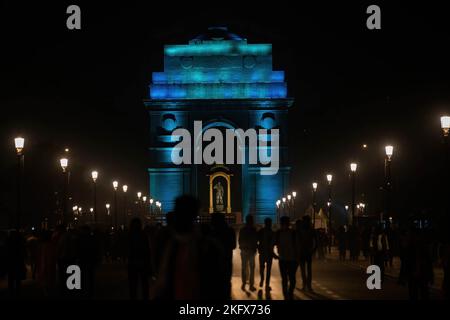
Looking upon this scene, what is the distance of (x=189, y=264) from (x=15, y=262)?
1797 cm

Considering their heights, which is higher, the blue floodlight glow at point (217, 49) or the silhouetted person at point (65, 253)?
the blue floodlight glow at point (217, 49)

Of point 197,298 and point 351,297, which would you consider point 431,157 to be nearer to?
point 351,297

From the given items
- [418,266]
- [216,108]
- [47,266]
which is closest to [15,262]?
[47,266]

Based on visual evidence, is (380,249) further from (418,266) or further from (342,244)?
(418,266)

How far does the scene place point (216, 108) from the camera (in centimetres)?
10700

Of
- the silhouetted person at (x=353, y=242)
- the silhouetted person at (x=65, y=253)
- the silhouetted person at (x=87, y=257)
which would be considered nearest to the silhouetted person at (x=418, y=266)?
the silhouetted person at (x=65, y=253)

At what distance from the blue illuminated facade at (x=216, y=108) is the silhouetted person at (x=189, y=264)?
3686 inches

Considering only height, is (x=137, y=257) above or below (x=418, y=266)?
above

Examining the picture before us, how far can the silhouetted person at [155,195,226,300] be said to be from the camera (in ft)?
35.5

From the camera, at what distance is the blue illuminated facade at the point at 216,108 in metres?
106

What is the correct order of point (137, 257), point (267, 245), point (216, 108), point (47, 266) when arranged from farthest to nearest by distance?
point (216, 108), point (267, 245), point (47, 266), point (137, 257)

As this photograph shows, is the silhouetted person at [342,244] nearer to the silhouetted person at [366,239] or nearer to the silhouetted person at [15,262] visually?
the silhouetted person at [366,239]

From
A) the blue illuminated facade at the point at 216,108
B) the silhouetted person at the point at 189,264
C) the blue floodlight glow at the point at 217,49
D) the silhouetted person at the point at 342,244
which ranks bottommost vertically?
the silhouetted person at the point at 342,244
